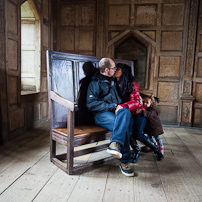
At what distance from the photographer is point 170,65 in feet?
14.9

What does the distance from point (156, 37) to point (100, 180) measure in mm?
3704

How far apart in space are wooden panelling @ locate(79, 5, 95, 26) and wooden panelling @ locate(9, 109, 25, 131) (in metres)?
2.68

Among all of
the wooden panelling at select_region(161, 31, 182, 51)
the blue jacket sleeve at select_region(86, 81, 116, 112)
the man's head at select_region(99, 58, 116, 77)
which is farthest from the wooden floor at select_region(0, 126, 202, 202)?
the wooden panelling at select_region(161, 31, 182, 51)

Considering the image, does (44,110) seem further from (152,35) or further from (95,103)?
(152,35)

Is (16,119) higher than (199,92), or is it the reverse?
(199,92)

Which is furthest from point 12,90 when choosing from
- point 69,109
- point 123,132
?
point 123,132

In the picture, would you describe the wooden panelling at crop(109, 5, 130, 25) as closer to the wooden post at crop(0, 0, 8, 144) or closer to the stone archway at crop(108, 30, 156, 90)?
the stone archway at crop(108, 30, 156, 90)

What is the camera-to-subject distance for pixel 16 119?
10.9 feet

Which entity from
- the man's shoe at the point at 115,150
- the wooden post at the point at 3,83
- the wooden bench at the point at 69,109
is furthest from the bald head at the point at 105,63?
the wooden post at the point at 3,83

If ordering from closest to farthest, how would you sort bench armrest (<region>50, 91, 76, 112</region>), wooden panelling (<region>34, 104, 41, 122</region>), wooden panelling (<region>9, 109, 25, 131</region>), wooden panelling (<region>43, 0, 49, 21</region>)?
bench armrest (<region>50, 91, 76, 112</region>) < wooden panelling (<region>9, 109, 25, 131</region>) < wooden panelling (<region>34, 104, 41, 122</region>) < wooden panelling (<region>43, 0, 49, 21</region>)

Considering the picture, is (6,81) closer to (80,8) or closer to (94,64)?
(94,64)

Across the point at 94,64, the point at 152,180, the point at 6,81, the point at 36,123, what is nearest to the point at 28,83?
the point at 36,123

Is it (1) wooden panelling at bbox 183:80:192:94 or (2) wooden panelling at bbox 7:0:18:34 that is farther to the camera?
(1) wooden panelling at bbox 183:80:192:94

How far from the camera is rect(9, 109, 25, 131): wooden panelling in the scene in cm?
317
